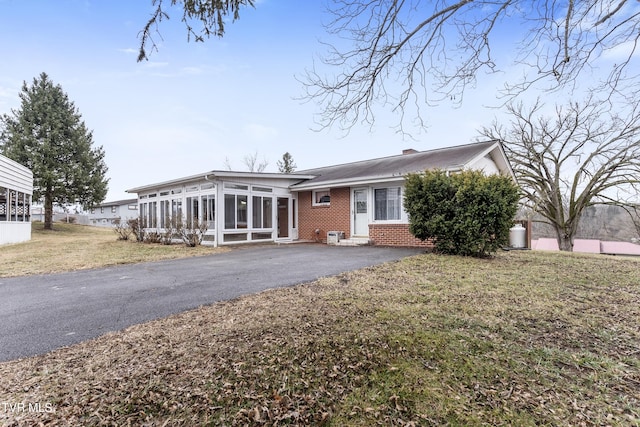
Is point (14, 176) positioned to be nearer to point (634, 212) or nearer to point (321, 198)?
point (321, 198)

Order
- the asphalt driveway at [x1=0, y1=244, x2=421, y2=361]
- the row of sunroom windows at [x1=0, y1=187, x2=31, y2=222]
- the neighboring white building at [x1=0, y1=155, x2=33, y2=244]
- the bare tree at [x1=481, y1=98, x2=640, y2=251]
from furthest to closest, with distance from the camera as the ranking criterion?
the bare tree at [x1=481, y1=98, x2=640, y2=251], the row of sunroom windows at [x1=0, y1=187, x2=31, y2=222], the neighboring white building at [x1=0, y1=155, x2=33, y2=244], the asphalt driveway at [x1=0, y1=244, x2=421, y2=361]

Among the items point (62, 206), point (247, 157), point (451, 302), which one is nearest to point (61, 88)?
point (62, 206)

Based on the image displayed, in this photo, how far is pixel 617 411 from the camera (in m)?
2.01

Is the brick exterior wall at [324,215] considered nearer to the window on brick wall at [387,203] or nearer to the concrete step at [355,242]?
the concrete step at [355,242]

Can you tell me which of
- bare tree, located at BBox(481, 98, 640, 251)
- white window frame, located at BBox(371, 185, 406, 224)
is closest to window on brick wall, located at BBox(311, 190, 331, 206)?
white window frame, located at BBox(371, 185, 406, 224)

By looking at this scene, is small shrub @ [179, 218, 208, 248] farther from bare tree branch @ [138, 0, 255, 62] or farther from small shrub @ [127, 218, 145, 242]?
bare tree branch @ [138, 0, 255, 62]

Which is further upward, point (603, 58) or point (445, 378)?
point (603, 58)

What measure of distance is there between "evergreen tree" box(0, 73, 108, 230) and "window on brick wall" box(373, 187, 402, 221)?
21453 millimetres

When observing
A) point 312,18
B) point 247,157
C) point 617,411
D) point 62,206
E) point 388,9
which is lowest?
point 617,411

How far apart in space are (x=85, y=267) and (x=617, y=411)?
9.60 meters

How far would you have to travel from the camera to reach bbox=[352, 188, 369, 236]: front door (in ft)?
40.1

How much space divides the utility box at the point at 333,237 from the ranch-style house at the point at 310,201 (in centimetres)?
4

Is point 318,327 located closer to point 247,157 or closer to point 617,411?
point 617,411

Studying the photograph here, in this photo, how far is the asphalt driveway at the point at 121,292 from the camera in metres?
3.37
